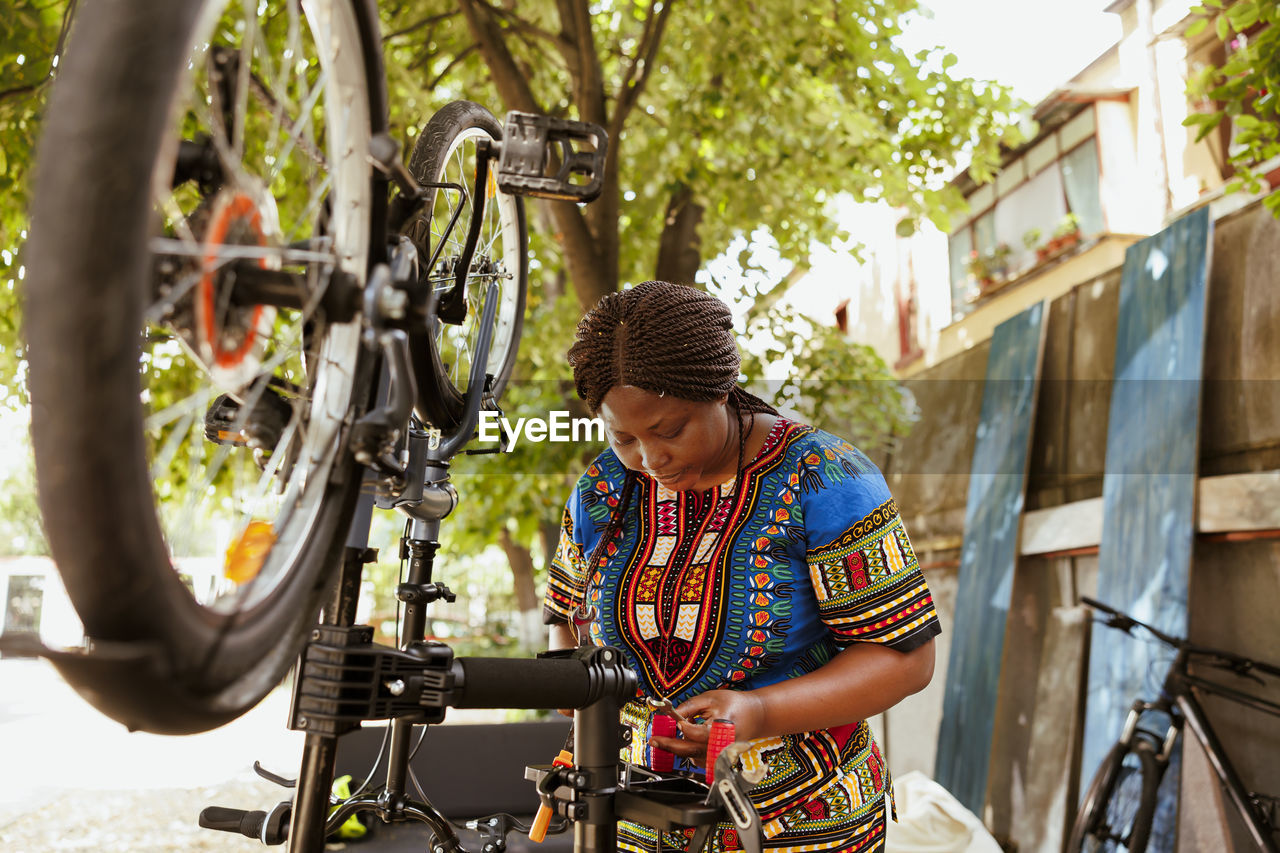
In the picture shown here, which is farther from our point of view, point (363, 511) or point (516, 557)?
point (516, 557)

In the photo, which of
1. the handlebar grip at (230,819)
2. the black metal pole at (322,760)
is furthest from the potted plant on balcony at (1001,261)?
the black metal pole at (322,760)

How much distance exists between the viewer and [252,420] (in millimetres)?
742

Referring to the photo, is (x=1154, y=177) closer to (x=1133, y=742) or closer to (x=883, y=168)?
(x=883, y=168)

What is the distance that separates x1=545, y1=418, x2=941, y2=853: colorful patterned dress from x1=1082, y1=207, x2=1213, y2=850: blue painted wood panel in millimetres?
2542

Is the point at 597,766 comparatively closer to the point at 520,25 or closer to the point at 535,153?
the point at 535,153

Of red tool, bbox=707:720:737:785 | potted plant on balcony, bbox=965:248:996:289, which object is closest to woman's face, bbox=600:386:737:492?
red tool, bbox=707:720:737:785

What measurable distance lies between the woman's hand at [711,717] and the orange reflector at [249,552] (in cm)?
48

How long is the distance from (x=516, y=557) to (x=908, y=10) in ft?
15.2

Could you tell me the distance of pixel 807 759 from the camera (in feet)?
4.08

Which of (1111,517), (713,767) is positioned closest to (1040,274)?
(1111,517)

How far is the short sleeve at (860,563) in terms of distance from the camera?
3.86ft

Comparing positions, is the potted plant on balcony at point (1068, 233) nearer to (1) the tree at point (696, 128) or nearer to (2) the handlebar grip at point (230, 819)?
(1) the tree at point (696, 128)

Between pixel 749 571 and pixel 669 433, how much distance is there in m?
0.20
